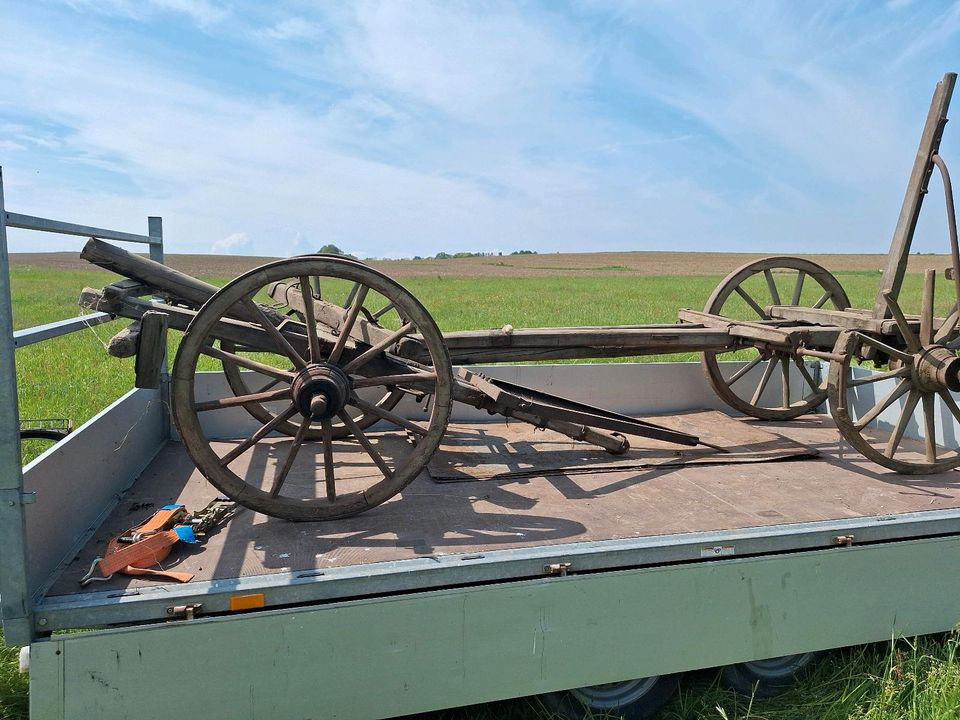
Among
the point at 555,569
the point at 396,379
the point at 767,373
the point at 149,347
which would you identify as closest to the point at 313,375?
the point at 396,379

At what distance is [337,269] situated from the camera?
3137 millimetres

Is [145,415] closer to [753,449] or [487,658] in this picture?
[487,658]

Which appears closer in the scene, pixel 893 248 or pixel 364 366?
pixel 364 366

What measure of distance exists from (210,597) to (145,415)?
2028 millimetres

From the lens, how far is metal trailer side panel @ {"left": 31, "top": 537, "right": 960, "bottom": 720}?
2293mm

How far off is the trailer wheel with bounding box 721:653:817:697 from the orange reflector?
2027mm

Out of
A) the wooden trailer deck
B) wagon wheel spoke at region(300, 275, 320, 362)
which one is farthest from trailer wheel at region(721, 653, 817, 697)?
wagon wheel spoke at region(300, 275, 320, 362)

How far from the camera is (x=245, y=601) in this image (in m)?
2.40

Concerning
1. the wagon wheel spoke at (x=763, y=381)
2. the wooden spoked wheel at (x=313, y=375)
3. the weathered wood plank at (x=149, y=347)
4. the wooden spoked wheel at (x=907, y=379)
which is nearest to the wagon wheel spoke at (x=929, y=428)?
the wooden spoked wheel at (x=907, y=379)

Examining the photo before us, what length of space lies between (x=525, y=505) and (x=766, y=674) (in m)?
1.29

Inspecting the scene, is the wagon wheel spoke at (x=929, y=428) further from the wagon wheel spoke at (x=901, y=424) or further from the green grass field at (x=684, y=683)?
the green grass field at (x=684, y=683)

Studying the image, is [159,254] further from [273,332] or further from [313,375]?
[313,375]

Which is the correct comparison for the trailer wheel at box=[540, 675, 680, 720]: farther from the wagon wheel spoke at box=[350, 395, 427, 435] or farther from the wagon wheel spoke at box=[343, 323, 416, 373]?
the wagon wheel spoke at box=[343, 323, 416, 373]

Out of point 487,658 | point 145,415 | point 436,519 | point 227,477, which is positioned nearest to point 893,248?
point 436,519
